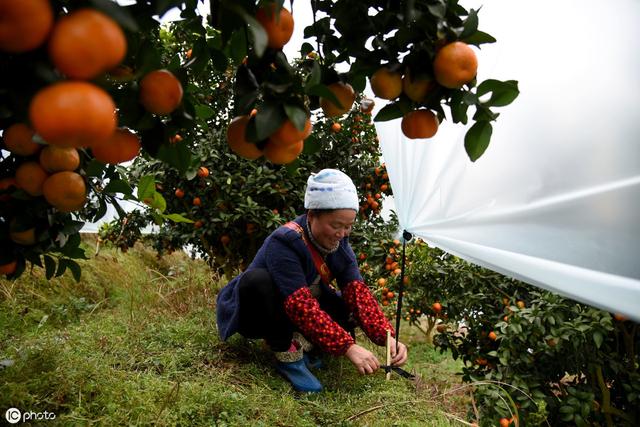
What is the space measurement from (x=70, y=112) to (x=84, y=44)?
0.18ft

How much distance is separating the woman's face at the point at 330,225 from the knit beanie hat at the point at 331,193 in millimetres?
27

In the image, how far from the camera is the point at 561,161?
3.28ft

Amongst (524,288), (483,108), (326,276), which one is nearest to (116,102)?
(483,108)

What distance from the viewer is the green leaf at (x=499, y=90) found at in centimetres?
61

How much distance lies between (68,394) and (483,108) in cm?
112

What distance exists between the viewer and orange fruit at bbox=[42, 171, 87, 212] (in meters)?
0.61

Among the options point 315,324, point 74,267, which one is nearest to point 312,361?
point 315,324

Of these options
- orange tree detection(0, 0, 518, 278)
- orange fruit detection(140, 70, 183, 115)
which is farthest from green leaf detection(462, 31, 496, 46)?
orange fruit detection(140, 70, 183, 115)

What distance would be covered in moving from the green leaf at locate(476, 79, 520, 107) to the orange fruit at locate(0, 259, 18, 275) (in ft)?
2.54

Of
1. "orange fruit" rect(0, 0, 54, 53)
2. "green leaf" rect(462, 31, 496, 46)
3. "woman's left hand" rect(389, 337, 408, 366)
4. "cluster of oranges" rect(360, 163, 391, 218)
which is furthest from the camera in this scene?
"cluster of oranges" rect(360, 163, 391, 218)

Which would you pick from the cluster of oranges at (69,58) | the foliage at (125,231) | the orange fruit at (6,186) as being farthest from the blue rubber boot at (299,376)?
the foliage at (125,231)

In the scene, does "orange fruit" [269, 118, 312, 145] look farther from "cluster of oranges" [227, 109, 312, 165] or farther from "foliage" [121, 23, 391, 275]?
"foliage" [121, 23, 391, 275]

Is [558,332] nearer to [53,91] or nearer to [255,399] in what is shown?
[255,399]

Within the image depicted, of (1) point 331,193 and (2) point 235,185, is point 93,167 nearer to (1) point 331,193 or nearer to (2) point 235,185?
(1) point 331,193
